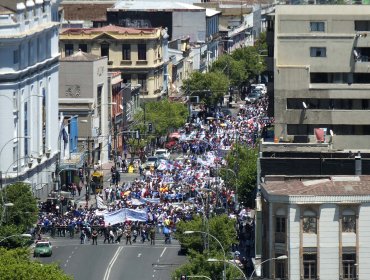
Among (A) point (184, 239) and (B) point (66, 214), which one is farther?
(B) point (66, 214)

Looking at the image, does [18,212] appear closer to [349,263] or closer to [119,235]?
[119,235]

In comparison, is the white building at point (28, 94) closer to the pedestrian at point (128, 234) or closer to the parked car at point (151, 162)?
the parked car at point (151, 162)

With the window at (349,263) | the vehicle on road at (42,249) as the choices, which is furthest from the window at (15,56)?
the window at (349,263)

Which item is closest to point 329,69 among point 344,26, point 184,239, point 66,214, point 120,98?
point 344,26

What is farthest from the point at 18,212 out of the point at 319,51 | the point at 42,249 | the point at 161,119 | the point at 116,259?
the point at 161,119

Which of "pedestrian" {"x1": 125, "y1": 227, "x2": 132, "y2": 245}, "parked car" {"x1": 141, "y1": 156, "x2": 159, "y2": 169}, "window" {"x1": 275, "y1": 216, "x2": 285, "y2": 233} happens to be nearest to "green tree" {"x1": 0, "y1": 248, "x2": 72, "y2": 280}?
"window" {"x1": 275, "y1": 216, "x2": 285, "y2": 233}

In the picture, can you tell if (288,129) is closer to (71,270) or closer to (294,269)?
(71,270)
